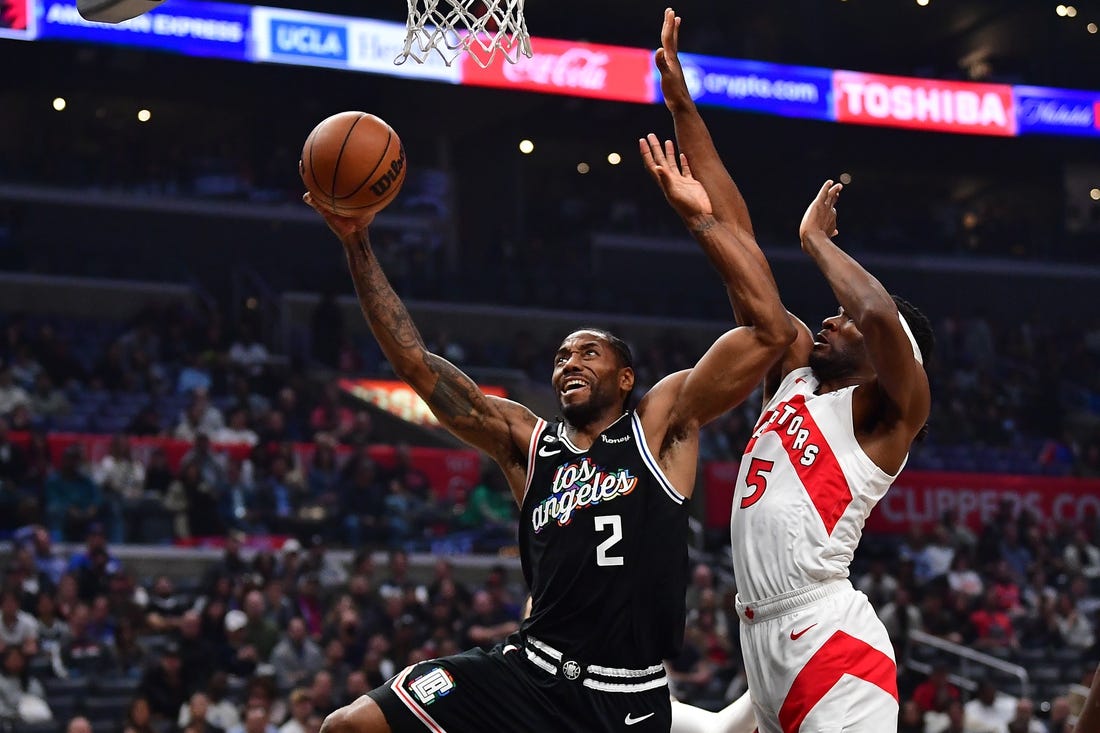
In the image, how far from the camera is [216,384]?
54.8ft

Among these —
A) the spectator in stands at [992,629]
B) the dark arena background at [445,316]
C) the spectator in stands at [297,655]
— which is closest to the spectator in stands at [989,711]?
the dark arena background at [445,316]

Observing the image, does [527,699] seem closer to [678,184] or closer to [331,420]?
[678,184]

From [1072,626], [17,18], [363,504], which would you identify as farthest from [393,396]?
[1072,626]

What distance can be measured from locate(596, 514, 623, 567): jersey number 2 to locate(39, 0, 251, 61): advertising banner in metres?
14.4

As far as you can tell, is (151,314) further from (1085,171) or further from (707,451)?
(1085,171)

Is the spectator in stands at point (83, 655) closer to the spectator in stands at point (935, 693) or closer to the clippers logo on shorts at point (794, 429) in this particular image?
the spectator in stands at point (935, 693)

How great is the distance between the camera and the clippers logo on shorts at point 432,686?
4286 millimetres

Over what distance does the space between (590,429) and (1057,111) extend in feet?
63.8

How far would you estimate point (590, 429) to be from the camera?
4.63m

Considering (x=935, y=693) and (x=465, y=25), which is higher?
(x=465, y=25)

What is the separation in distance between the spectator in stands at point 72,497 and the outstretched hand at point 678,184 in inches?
367

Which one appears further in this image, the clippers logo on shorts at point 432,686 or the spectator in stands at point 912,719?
the spectator in stands at point 912,719

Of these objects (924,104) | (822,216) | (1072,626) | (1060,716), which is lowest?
(1060,716)

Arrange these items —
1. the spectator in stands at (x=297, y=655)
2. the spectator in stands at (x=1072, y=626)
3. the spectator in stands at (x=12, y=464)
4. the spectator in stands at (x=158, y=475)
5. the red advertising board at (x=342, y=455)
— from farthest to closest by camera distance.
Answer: the spectator in stands at (x=1072, y=626) < the red advertising board at (x=342, y=455) < the spectator in stands at (x=158, y=475) < the spectator in stands at (x=12, y=464) < the spectator in stands at (x=297, y=655)
